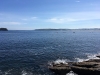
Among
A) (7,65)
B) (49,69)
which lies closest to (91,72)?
(49,69)

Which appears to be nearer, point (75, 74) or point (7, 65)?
point (75, 74)

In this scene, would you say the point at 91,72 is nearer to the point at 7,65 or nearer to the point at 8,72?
the point at 8,72

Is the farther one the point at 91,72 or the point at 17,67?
the point at 17,67

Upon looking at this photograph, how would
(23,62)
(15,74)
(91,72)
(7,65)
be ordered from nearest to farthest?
(91,72), (15,74), (7,65), (23,62)

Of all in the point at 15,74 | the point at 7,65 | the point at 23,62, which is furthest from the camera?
the point at 23,62

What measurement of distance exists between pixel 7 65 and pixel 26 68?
259 inches

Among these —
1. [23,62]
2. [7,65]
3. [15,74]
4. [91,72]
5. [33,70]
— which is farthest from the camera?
[23,62]

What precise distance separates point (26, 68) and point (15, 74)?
5.17 meters

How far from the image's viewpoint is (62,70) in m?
36.3

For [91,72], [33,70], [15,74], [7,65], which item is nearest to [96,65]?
[91,72]

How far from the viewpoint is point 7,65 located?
43.3m

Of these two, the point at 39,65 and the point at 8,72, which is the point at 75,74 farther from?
the point at 8,72

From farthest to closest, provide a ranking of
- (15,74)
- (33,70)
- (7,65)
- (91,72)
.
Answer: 1. (7,65)
2. (33,70)
3. (15,74)
4. (91,72)

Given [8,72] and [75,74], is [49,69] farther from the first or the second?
[8,72]
